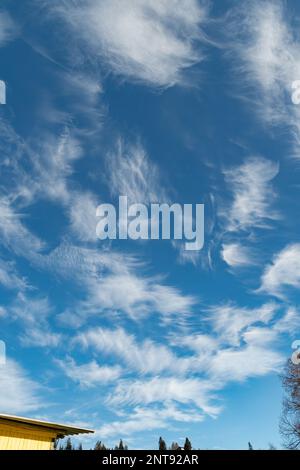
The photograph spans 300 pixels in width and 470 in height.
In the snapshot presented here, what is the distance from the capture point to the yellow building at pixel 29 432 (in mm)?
19391

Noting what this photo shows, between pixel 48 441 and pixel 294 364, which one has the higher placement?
pixel 294 364

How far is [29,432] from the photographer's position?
67.7ft

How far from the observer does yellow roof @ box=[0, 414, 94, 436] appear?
19.1 metres

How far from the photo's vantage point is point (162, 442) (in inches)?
6255

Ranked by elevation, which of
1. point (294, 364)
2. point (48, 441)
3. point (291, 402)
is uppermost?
point (294, 364)

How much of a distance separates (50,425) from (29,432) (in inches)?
50.0

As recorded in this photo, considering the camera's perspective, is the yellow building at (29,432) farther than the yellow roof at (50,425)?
Yes

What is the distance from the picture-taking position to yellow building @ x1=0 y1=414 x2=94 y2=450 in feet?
63.6

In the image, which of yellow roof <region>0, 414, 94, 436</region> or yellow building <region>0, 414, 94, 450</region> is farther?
yellow building <region>0, 414, 94, 450</region>

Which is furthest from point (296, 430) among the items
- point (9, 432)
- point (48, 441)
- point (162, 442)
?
point (162, 442)
